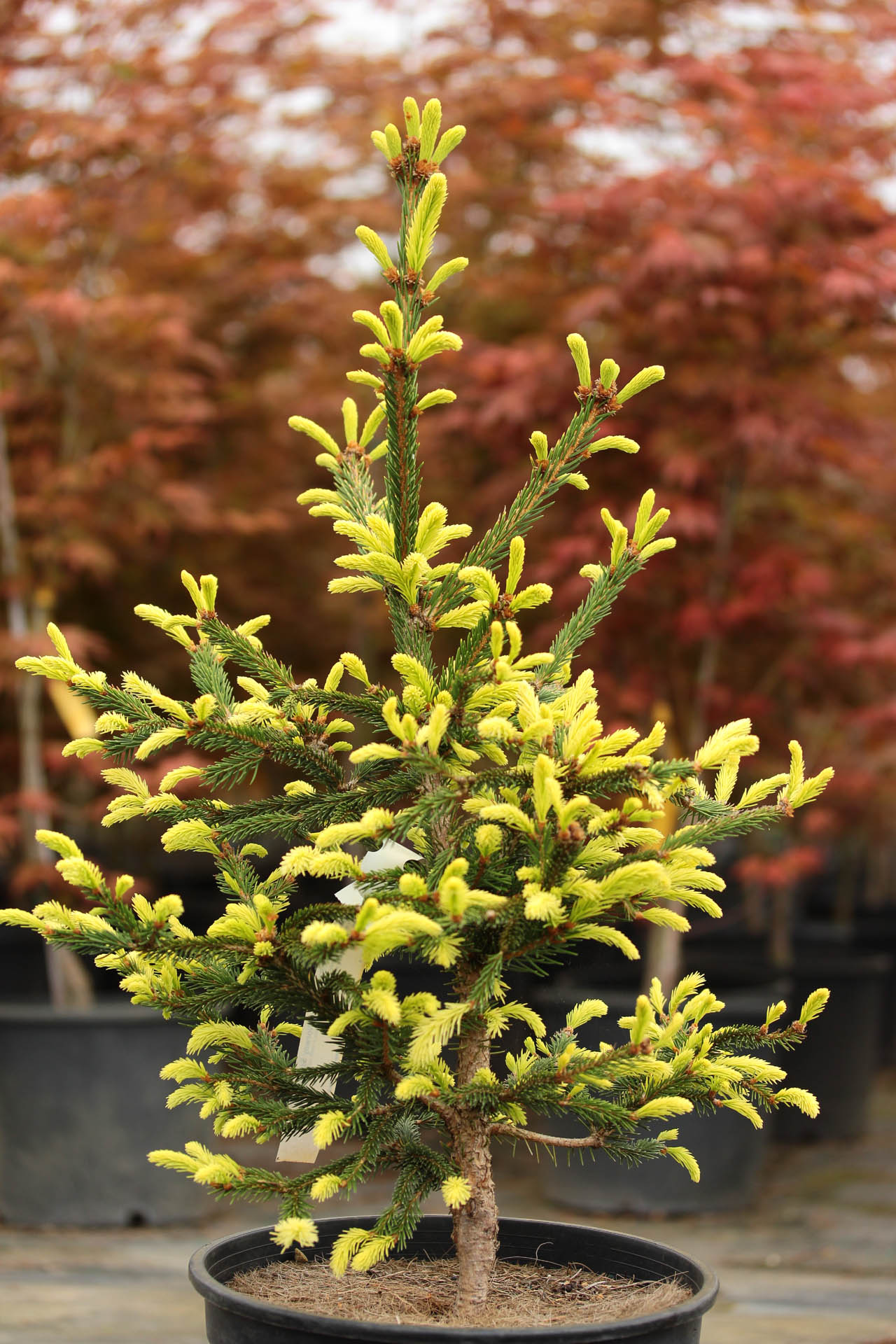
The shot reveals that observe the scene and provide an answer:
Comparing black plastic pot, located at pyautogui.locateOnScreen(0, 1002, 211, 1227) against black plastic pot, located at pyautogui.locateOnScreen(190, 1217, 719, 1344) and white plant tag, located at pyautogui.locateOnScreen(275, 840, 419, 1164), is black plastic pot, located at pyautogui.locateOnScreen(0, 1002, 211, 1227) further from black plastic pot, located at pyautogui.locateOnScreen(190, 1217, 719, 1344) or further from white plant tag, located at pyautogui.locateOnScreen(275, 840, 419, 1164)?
white plant tag, located at pyautogui.locateOnScreen(275, 840, 419, 1164)

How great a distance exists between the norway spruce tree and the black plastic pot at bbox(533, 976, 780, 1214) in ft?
9.41

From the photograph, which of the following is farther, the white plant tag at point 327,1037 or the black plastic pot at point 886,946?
the black plastic pot at point 886,946

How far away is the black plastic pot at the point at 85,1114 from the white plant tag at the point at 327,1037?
8.64 ft

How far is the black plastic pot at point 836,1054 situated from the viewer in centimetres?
607

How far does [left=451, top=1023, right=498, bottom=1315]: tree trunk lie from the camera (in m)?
1.89

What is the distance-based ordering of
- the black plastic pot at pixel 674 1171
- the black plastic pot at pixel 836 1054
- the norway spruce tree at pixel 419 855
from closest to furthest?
1. the norway spruce tree at pixel 419 855
2. the black plastic pot at pixel 674 1171
3. the black plastic pot at pixel 836 1054

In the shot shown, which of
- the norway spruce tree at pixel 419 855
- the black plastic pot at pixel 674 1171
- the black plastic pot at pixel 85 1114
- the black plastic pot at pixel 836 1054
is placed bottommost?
the black plastic pot at pixel 836 1054

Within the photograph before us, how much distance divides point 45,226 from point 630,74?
241 cm

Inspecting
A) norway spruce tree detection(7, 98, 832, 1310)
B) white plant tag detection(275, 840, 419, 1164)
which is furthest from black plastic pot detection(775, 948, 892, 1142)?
white plant tag detection(275, 840, 419, 1164)

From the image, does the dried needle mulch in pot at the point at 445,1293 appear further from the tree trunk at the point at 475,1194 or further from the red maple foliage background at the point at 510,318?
the red maple foliage background at the point at 510,318

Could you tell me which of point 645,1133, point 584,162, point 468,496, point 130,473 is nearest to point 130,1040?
point 645,1133

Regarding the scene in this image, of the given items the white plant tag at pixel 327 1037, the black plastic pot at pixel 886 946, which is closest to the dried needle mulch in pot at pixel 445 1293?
the white plant tag at pixel 327 1037

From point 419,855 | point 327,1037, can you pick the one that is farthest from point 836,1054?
point 327,1037

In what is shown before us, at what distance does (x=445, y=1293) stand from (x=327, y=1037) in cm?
42
